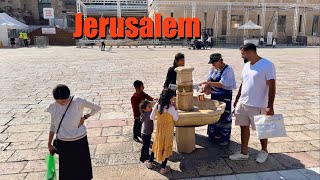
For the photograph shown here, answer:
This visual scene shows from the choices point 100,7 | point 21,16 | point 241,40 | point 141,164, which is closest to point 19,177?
point 141,164

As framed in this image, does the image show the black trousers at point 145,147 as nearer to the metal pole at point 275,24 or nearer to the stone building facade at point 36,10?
the metal pole at point 275,24

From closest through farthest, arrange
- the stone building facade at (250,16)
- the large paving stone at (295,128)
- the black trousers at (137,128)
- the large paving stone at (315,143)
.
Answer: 1. the large paving stone at (315,143)
2. the black trousers at (137,128)
3. the large paving stone at (295,128)
4. the stone building facade at (250,16)

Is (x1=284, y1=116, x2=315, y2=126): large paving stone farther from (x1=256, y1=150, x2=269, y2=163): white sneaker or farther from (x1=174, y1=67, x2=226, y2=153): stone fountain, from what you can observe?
(x1=174, y1=67, x2=226, y2=153): stone fountain

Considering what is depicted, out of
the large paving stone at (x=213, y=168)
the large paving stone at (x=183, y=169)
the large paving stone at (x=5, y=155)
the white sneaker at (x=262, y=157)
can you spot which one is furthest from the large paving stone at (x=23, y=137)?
the white sneaker at (x=262, y=157)

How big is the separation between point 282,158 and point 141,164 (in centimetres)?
202

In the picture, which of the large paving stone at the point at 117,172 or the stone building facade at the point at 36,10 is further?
the stone building facade at the point at 36,10

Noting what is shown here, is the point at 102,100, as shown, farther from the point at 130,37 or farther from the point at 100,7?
the point at 100,7

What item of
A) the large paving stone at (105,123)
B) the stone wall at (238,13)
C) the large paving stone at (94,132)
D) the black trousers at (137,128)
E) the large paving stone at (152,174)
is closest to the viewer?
the large paving stone at (152,174)

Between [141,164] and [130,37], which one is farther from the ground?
[130,37]

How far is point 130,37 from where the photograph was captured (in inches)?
1238

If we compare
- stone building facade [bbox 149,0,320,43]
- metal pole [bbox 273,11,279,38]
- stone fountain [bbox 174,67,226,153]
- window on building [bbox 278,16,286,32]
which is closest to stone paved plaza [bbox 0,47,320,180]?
stone fountain [bbox 174,67,226,153]

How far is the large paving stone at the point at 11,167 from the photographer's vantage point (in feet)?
12.5

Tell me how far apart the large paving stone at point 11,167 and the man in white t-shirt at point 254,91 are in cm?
305

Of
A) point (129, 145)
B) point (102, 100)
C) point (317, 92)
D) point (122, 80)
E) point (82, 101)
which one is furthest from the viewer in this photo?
point (122, 80)
